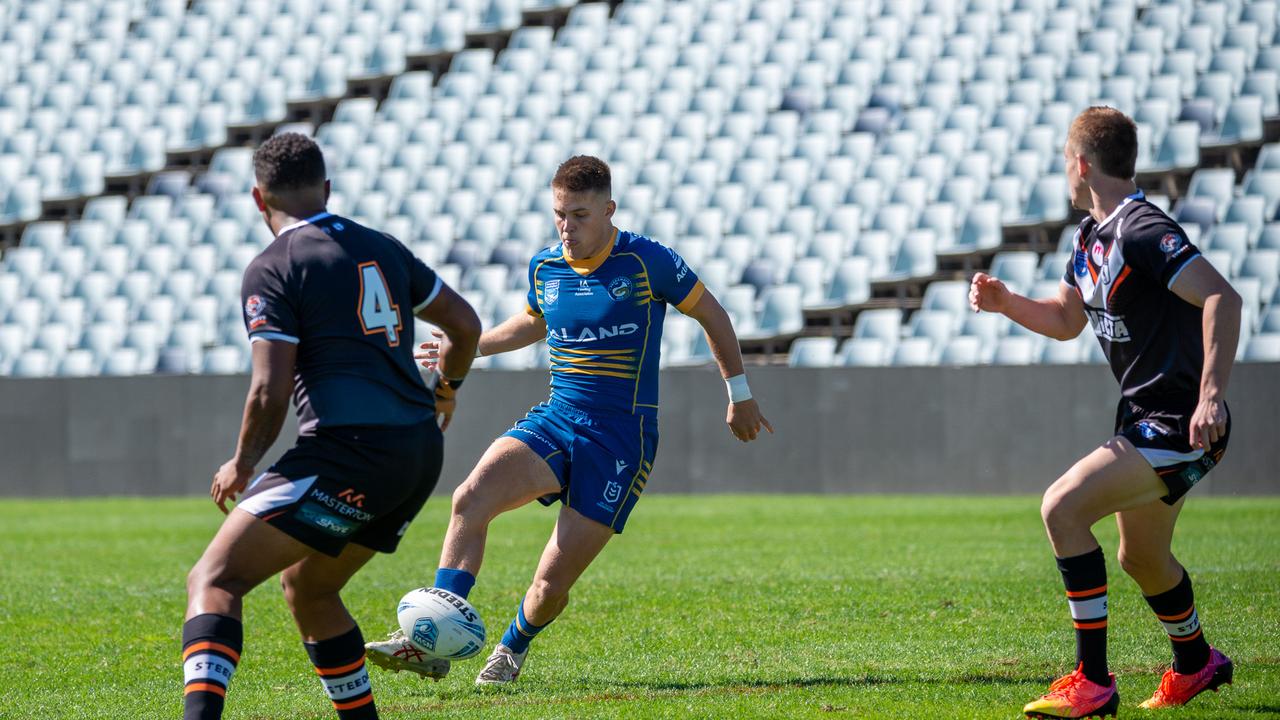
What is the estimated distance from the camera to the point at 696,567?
11.0 m

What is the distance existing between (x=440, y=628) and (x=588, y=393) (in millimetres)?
1728

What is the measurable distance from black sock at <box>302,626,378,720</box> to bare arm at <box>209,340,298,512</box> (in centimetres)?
73

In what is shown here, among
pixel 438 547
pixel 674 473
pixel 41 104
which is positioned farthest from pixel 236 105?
pixel 438 547

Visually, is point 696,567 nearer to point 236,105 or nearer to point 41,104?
point 236,105

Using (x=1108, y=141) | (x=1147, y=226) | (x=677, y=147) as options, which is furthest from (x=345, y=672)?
(x=677, y=147)

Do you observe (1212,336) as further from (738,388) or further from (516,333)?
(516,333)

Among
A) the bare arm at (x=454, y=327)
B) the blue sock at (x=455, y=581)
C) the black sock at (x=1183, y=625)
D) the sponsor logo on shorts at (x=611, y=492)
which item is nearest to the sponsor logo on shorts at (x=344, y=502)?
the bare arm at (x=454, y=327)

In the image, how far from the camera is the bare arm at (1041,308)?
6.07m

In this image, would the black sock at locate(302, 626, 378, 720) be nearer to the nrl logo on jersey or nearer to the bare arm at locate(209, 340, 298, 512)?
the bare arm at locate(209, 340, 298, 512)

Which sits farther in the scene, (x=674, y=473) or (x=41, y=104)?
(x=41, y=104)

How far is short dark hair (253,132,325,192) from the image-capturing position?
4672mm

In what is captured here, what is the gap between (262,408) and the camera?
4395mm

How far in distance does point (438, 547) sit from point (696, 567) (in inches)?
118

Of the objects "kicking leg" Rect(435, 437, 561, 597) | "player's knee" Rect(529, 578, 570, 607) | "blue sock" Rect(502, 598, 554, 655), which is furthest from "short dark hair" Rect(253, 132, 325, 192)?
"blue sock" Rect(502, 598, 554, 655)
